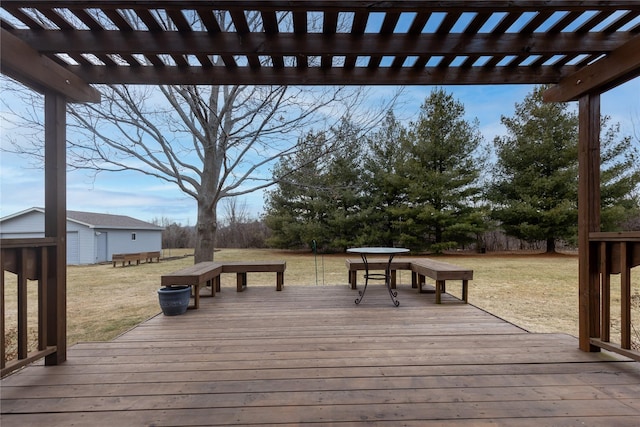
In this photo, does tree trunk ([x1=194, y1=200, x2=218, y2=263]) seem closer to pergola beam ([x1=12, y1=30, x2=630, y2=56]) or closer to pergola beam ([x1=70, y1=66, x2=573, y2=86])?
pergola beam ([x1=70, y1=66, x2=573, y2=86])

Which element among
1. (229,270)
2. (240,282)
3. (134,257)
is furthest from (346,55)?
(134,257)

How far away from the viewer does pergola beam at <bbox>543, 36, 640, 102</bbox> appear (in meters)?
2.11

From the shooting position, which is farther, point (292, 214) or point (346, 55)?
point (292, 214)

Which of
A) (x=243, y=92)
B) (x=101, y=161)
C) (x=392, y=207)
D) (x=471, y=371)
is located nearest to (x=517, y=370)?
(x=471, y=371)

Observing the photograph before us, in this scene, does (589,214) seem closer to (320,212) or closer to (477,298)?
(477,298)

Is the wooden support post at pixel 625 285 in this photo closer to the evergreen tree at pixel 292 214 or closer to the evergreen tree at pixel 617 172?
the evergreen tree at pixel 292 214

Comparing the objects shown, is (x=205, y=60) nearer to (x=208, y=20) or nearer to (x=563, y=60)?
(x=208, y=20)

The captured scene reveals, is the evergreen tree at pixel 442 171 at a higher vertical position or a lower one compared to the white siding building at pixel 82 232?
higher

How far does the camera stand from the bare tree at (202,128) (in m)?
6.08

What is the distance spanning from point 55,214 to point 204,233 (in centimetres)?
456

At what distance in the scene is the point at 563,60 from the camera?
2533 mm

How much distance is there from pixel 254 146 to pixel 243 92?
1.15 meters

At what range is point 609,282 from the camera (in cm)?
237

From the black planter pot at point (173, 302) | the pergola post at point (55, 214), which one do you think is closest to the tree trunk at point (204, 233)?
the black planter pot at point (173, 302)
